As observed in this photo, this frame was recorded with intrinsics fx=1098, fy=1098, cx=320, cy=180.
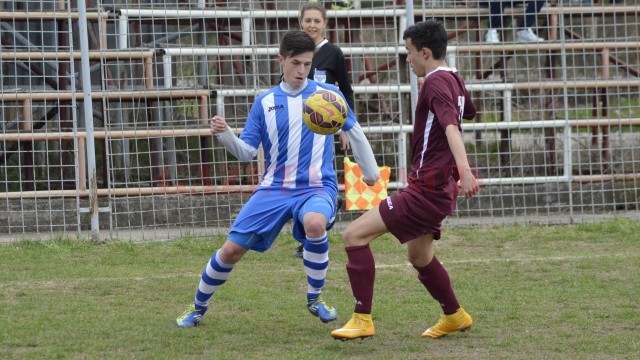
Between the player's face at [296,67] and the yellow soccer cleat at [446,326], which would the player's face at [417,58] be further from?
the yellow soccer cleat at [446,326]

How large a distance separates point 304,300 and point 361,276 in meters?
1.58

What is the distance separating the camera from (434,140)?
20.8 ft

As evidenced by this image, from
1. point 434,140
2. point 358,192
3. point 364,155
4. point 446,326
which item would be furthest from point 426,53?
point 358,192

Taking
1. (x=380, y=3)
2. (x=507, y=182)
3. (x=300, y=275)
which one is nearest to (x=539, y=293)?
(x=300, y=275)

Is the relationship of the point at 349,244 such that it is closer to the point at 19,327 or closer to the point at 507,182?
the point at 19,327

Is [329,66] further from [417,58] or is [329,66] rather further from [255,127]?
[417,58]

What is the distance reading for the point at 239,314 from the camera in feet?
23.9

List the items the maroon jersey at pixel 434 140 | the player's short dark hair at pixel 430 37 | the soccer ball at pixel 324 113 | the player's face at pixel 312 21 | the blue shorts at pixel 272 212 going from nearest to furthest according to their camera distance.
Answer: the maroon jersey at pixel 434 140, the player's short dark hair at pixel 430 37, the soccer ball at pixel 324 113, the blue shorts at pixel 272 212, the player's face at pixel 312 21

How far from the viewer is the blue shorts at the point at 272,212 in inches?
267

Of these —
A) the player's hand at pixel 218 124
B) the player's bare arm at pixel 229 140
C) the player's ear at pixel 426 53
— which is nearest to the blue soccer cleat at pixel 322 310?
the player's bare arm at pixel 229 140

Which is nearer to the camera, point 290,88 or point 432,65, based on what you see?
point 432,65

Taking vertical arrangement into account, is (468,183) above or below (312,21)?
below

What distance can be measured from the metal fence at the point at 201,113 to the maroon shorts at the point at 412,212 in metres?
5.26

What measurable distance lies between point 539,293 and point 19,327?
3703 millimetres
